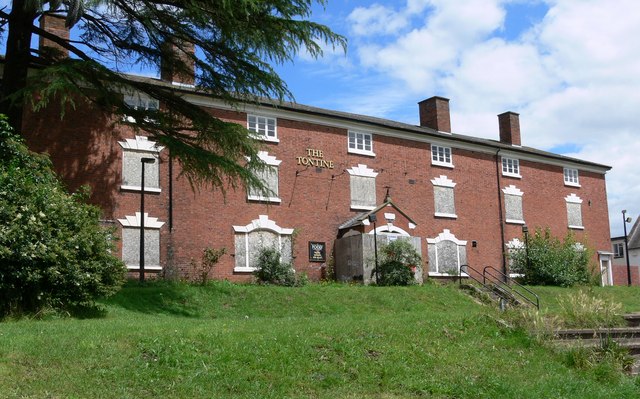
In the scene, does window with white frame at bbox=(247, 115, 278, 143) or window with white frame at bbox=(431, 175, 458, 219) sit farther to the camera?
window with white frame at bbox=(431, 175, 458, 219)

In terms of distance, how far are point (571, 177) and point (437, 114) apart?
883 centimetres

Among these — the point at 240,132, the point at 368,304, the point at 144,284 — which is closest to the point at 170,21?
the point at 240,132

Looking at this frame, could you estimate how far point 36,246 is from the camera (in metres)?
14.3

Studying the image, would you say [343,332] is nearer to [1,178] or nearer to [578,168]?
[1,178]

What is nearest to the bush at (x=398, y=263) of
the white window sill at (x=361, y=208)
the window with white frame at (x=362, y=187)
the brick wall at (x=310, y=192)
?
→ the brick wall at (x=310, y=192)

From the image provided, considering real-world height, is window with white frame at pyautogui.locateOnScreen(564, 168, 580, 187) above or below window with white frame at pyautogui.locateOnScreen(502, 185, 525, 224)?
above

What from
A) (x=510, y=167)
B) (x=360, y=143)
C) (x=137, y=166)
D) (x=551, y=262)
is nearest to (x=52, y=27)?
(x=137, y=166)

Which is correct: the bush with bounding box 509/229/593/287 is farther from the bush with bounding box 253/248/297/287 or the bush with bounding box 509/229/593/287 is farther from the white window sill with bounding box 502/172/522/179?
the bush with bounding box 253/248/297/287

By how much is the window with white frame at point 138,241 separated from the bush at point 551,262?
17119mm

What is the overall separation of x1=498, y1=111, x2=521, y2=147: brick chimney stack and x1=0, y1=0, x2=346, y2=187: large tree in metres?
21.3

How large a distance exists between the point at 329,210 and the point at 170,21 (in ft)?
38.2

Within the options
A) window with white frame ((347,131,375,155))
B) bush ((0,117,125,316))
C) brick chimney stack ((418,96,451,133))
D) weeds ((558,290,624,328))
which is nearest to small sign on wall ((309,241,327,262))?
window with white frame ((347,131,375,155))

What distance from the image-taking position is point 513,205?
113 feet

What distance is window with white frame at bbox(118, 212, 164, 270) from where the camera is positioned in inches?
931
